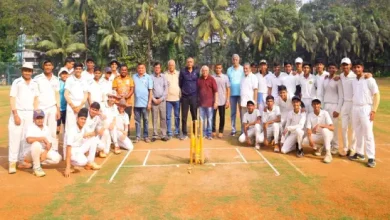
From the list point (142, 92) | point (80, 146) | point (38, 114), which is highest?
point (142, 92)

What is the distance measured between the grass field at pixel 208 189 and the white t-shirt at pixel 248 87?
1.60m

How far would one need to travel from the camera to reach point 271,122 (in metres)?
6.98

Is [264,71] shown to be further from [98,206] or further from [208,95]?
[98,206]

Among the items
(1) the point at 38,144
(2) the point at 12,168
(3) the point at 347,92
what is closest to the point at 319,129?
(3) the point at 347,92

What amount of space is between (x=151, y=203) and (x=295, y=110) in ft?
11.8

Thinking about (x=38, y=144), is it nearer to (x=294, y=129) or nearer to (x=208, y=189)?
(x=208, y=189)

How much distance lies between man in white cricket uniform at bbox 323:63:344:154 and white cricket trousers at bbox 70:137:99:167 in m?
4.41

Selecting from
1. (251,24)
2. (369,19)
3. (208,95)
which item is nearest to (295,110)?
(208,95)

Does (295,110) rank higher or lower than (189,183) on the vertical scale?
higher

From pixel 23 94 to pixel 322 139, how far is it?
5.33 m

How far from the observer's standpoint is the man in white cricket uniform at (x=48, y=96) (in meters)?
5.98

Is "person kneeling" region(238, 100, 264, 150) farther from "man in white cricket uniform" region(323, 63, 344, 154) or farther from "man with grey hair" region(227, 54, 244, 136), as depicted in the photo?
"man in white cricket uniform" region(323, 63, 344, 154)

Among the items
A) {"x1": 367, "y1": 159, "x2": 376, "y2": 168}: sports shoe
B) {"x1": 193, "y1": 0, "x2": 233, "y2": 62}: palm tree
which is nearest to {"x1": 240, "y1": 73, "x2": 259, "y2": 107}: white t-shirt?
{"x1": 367, "y1": 159, "x2": 376, "y2": 168}: sports shoe

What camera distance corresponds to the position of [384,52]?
38.4 metres
